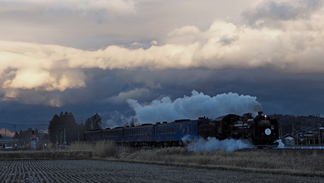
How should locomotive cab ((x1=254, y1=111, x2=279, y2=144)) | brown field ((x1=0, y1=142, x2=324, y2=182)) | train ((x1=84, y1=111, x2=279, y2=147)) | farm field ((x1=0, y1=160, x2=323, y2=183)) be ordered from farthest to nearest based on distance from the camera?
train ((x1=84, y1=111, x2=279, y2=147)) → locomotive cab ((x1=254, y1=111, x2=279, y2=144)) → brown field ((x1=0, y1=142, x2=324, y2=182)) → farm field ((x1=0, y1=160, x2=323, y2=183))

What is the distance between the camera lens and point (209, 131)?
49875 millimetres

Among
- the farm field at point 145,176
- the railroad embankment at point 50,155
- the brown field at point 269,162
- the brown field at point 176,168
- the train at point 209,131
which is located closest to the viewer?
the farm field at point 145,176

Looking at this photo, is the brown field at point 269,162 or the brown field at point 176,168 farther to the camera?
the brown field at point 269,162

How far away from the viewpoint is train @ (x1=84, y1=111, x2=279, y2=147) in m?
45.4

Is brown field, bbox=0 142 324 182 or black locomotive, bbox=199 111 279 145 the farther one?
black locomotive, bbox=199 111 279 145

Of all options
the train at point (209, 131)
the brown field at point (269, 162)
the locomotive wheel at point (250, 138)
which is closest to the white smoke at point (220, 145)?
the locomotive wheel at point (250, 138)

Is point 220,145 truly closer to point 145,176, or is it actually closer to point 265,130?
point 265,130

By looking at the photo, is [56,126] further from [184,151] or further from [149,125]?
[184,151]

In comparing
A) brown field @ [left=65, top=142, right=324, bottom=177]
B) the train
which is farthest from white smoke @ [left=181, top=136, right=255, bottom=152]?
brown field @ [left=65, top=142, right=324, bottom=177]

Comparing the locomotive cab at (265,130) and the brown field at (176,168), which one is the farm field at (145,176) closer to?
the brown field at (176,168)

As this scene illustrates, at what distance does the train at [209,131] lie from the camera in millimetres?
45372

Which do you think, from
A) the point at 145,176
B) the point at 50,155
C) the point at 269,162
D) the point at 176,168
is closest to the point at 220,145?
the point at 269,162

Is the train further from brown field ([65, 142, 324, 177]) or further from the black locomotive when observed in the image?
brown field ([65, 142, 324, 177])

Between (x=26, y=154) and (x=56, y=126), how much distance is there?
153122 millimetres
